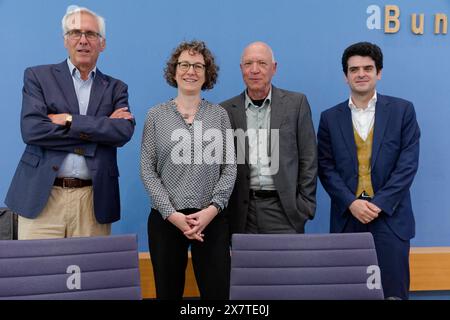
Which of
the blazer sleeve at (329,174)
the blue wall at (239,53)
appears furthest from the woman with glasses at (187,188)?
the blue wall at (239,53)

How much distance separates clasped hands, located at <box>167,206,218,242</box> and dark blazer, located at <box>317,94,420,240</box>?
76 cm

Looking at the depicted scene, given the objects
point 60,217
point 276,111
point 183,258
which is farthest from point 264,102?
point 60,217

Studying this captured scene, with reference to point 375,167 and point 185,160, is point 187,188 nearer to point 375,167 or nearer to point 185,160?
point 185,160

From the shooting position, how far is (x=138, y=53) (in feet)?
10.7

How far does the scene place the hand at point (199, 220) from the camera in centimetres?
224

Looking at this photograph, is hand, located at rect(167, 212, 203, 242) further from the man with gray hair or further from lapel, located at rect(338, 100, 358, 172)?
lapel, located at rect(338, 100, 358, 172)

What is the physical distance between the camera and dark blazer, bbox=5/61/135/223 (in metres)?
2.26

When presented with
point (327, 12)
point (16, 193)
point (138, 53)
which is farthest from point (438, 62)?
point (16, 193)

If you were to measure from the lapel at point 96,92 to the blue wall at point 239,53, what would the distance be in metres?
0.82

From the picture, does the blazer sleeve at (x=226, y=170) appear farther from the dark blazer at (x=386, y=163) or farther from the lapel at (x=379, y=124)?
the lapel at (x=379, y=124)

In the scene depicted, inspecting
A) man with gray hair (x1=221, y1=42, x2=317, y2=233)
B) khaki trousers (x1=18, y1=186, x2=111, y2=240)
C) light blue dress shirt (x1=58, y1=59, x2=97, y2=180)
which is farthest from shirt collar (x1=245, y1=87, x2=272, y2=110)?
khaki trousers (x1=18, y1=186, x2=111, y2=240)

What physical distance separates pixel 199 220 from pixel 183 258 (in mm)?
219

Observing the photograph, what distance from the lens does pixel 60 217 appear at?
2342 millimetres

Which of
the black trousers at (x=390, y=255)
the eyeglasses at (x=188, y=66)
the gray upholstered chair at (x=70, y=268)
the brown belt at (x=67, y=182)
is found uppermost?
the eyeglasses at (x=188, y=66)
